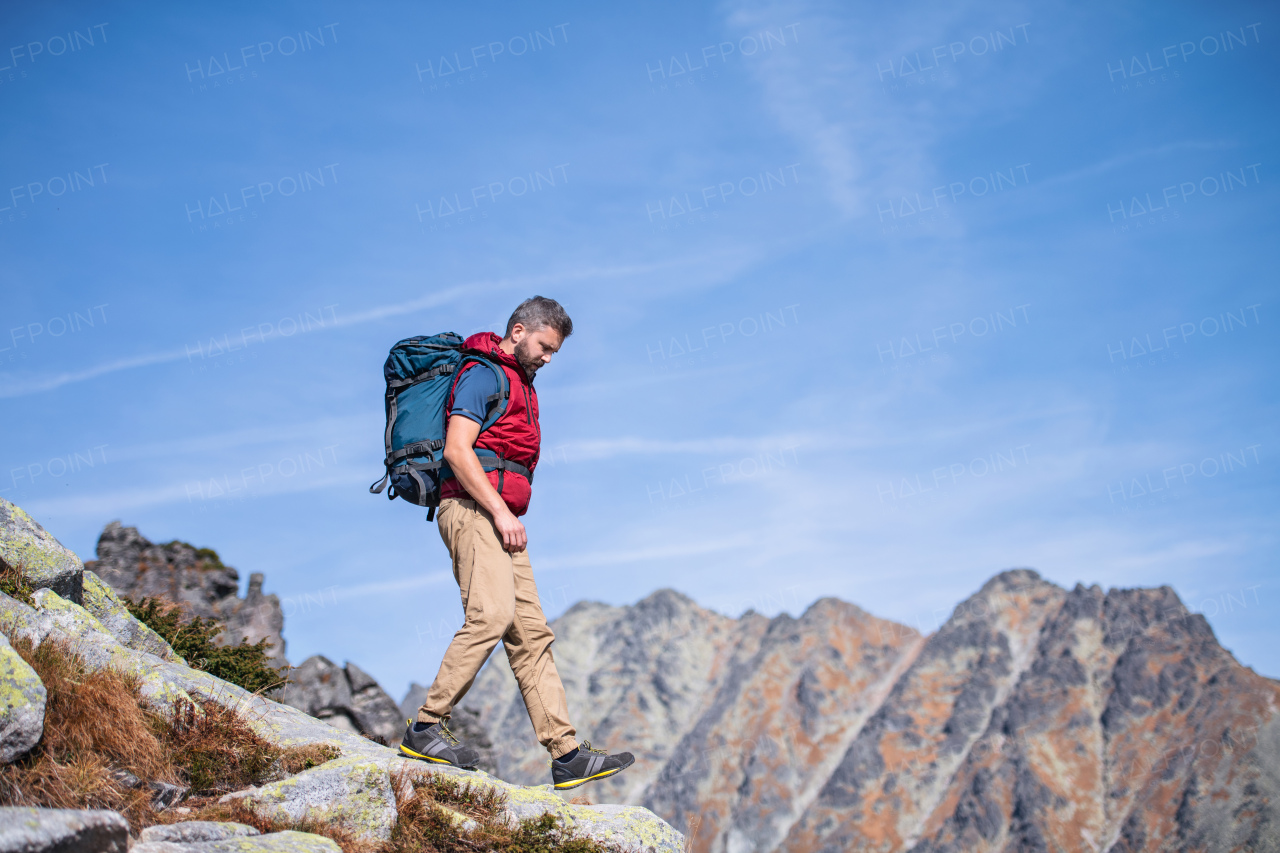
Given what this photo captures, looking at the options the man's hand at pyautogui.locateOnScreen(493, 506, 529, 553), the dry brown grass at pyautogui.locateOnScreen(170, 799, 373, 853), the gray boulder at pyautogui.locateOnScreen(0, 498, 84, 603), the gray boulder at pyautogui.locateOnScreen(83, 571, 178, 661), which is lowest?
the dry brown grass at pyautogui.locateOnScreen(170, 799, 373, 853)

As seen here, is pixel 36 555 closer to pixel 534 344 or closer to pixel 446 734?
pixel 446 734

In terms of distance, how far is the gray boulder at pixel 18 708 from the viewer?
246 inches

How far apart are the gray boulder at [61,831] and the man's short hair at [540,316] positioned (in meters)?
4.67

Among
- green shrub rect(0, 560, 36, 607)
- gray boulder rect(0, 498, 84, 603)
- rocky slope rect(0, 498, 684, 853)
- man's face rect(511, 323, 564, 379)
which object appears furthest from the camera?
gray boulder rect(0, 498, 84, 603)

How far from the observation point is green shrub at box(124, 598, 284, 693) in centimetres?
1252

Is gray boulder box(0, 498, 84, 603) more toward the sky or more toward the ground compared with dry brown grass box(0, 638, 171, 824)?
more toward the sky

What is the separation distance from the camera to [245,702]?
9336 millimetres

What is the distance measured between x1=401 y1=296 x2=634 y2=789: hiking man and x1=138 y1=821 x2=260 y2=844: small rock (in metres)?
1.86

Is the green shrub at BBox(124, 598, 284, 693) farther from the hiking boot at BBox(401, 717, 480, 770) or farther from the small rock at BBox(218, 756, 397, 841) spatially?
the small rock at BBox(218, 756, 397, 841)

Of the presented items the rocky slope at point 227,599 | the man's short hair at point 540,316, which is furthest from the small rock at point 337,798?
the rocky slope at point 227,599

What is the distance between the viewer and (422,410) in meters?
8.22

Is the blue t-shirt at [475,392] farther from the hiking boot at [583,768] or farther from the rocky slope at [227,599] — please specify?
the rocky slope at [227,599]

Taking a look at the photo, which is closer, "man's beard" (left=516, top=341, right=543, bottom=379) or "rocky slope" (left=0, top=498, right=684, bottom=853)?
"rocky slope" (left=0, top=498, right=684, bottom=853)

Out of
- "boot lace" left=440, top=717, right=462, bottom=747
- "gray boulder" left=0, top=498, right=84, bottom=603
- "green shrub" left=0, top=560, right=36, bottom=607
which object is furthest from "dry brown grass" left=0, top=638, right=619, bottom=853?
"gray boulder" left=0, top=498, right=84, bottom=603
